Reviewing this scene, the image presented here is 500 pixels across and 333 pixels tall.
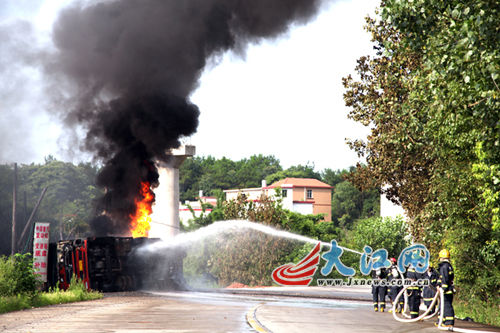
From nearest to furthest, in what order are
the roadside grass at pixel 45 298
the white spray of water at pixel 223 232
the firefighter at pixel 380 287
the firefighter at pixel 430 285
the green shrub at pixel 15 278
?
the firefighter at pixel 430 285 < the firefighter at pixel 380 287 < the roadside grass at pixel 45 298 < the green shrub at pixel 15 278 < the white spray of water at pixel 223 232

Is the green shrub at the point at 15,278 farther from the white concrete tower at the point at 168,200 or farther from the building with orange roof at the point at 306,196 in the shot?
the building with orange roof at the point at 306,196

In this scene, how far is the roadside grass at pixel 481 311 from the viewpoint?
17328mm

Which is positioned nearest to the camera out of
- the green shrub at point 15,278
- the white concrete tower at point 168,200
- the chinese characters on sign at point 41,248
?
the green shrub at point 15,278

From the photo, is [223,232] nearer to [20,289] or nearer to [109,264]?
[109,264]

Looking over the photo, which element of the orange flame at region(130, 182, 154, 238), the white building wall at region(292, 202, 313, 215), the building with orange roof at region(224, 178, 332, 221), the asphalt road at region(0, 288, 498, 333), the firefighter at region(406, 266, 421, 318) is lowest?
the asphalt road at region(0, 288, 498, 333)

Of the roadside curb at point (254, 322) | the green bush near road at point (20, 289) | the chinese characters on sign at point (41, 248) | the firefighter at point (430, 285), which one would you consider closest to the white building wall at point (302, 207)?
the chinese characters on sign at point (41, 248)

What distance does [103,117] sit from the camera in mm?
34844

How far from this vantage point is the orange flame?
3244 centimetres

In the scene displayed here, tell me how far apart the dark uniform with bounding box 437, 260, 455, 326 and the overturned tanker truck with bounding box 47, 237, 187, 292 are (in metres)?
15.5

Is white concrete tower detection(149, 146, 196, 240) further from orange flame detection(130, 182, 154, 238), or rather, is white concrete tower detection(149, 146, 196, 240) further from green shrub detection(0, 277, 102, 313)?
green shrub detection(0, 277, 102, 313)

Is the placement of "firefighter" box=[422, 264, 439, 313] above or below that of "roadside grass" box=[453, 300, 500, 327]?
above

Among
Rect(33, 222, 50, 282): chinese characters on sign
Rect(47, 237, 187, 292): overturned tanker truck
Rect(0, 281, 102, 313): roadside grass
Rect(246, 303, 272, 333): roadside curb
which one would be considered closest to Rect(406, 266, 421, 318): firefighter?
Rect(246, 303, 272, 333): roadside curb
